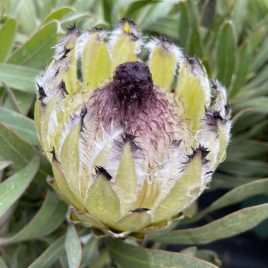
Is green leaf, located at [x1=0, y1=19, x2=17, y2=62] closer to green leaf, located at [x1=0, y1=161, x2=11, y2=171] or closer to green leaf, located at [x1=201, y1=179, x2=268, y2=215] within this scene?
green leaf, located at [x1=0, y1=161, x2=11, y2=171]

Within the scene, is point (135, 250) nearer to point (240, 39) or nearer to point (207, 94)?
point (207, 94)

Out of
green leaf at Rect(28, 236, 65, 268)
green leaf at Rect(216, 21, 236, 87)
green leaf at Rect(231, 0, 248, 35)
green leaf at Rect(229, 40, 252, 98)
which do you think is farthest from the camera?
green leaf at Rect(231, 0, 248, 35)

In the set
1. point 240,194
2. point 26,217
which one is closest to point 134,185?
point 240,194

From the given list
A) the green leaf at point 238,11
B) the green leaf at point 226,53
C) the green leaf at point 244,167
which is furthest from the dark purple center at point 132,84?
the green leaf at point 238,11

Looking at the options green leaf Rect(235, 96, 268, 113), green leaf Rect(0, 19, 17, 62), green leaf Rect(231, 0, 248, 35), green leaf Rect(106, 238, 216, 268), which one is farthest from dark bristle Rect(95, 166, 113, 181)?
green leaf Rect(231, 0, 248, 35)

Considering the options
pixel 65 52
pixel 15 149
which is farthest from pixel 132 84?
pixel 15 149

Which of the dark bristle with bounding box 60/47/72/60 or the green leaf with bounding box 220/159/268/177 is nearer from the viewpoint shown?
the dark bristle with bounding box 60/47/72/60

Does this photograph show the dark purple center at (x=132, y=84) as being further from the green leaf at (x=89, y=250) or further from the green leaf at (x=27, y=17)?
the green leaf at (x=27, y=17)
